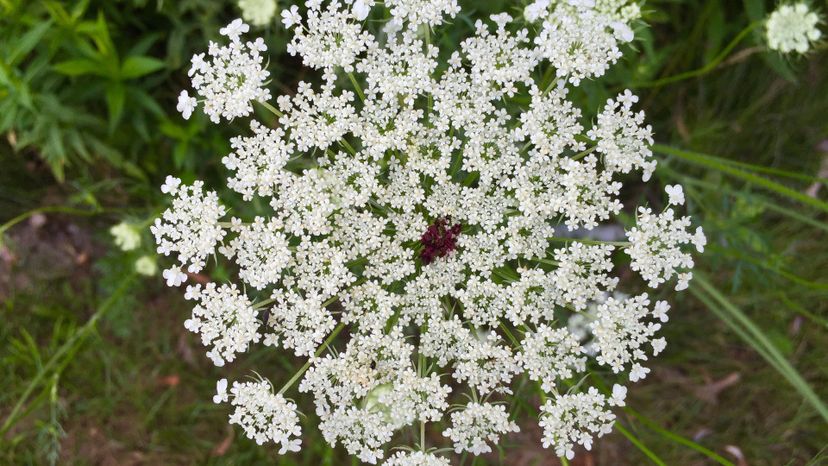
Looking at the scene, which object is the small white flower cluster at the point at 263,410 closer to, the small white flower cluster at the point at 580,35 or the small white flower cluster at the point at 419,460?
the small white flower cluster at the point at 419,460

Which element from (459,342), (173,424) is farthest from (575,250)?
(173,424)

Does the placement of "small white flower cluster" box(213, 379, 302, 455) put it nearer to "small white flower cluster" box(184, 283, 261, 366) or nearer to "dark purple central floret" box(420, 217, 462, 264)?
"small white flower cluster" box(184, 283, 261, 366)

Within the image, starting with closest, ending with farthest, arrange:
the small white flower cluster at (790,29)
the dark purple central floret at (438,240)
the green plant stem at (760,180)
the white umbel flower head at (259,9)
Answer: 1. the dark purple central floret at (438,240)
2. the green plant stem at (760,180)
3. the small white flower cluster at (790,29)
4. the white umbel flower head at (259,9)

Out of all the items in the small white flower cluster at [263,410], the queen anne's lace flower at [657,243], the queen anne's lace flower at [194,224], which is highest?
the queen anne's lace flower at [194,224]

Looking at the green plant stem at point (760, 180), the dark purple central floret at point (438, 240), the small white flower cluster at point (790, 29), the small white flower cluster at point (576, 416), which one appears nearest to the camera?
the small white flower cluster at point (576, 416)

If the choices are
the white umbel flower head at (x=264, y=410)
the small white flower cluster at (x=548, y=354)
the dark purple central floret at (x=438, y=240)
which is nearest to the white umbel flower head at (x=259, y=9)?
the dark purple central floret at (x=438, y=240)

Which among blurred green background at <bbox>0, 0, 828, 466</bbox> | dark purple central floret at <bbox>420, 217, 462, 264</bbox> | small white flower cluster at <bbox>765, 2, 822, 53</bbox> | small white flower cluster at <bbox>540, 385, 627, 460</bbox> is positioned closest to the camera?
small white flower cluster at <bbox>540, 385, 627, 460</bbox>

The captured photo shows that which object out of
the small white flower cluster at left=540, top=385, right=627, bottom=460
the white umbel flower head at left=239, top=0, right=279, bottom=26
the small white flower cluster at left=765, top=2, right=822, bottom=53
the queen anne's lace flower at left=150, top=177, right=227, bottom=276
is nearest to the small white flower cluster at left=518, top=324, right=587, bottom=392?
the small white flower cluster at left=540, top=385, right=627, bottom=460

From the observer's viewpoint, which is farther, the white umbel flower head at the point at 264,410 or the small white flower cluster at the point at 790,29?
the small white flower cluster at the point at 790,29
